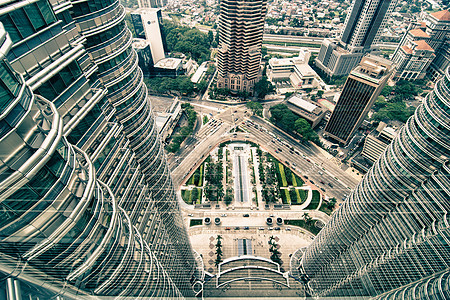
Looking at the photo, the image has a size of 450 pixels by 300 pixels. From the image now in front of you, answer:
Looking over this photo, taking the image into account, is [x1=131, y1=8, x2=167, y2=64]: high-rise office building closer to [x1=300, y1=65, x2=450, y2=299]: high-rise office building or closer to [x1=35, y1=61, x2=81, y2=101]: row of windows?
[x1=35, y1=61, x2=81, y2=101]: row of windows

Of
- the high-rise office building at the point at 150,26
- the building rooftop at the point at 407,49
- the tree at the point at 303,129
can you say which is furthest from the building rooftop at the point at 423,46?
the high-rise office building at the point at 150,26

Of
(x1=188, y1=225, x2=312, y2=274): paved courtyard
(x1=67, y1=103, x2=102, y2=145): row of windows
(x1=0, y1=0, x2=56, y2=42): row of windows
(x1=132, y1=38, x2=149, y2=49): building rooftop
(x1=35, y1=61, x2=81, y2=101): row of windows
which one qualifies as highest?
(x1=0, y1=0, x2=56, y2=42): row of windows

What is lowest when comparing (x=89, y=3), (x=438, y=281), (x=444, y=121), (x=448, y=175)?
(x=438, y=281)

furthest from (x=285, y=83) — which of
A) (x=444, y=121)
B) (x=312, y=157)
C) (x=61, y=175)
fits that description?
(x=61, y=175)

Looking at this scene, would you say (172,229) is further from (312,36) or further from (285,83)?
(312,36)

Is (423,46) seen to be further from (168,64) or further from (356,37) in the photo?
(168,64)

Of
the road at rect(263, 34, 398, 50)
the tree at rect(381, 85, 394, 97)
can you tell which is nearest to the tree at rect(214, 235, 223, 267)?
the tree at rect(381, 85, 394, 97)

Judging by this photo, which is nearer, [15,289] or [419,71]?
[15,289]
